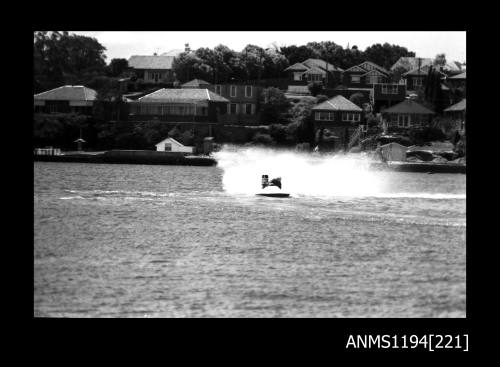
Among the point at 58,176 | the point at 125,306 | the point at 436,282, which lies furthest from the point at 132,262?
the point at 58,176

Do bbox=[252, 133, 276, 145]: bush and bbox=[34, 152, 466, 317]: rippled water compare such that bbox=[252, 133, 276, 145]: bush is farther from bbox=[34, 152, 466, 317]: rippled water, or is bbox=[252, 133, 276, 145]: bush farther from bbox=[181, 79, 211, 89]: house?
bbox=[34, 152, 466, 317]: rippled water

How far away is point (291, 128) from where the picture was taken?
2771 inches

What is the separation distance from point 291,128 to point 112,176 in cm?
1895

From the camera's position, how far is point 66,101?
76125 mm

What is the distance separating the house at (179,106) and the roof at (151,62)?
47.3ft

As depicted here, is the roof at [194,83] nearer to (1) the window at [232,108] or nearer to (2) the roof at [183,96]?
(1) the window at [232,108]

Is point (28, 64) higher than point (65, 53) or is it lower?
lower

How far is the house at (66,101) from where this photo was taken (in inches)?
2977

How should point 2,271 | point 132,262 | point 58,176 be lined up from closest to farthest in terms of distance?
1. point 2,271
2. point 132,262
3. point 58,176

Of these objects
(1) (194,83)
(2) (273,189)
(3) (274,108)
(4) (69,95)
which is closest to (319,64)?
(1) (194,83)

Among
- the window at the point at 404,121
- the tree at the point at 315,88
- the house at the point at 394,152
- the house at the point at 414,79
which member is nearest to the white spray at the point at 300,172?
the house at the point at 394,152

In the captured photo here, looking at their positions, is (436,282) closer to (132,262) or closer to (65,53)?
(132,262)
